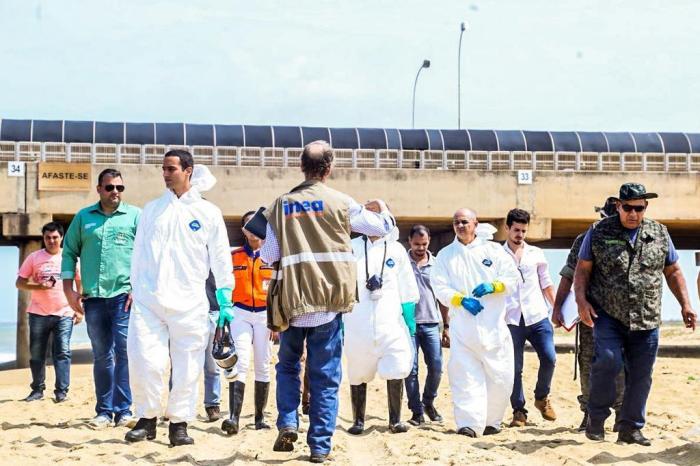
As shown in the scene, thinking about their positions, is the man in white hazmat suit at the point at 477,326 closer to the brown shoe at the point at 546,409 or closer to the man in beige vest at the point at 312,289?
the brown shoe at the point at 546,409

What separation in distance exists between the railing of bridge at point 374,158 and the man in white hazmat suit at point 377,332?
1793cm

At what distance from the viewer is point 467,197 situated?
28156 millimetres

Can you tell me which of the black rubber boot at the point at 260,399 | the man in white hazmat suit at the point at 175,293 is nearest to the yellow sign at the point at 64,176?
the black rubber boot at the point at 260,399

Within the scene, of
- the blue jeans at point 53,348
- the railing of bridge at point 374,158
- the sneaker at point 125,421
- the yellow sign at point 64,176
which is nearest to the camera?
the sneaker at point 125,421

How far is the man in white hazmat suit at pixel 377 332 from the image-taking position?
9.23 metres

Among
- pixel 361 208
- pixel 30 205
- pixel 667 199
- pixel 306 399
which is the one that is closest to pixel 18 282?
pixel 306 399

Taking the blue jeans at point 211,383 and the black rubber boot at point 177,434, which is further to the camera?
the blue jeans at point 211,383

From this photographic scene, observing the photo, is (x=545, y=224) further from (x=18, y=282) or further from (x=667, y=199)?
(x=18, y=282)

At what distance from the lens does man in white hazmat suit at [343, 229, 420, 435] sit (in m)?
9.23

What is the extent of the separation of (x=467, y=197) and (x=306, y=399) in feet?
58.2

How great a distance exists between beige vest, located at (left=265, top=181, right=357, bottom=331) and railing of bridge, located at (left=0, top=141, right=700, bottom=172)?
20.0m

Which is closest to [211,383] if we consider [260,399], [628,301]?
[260,399]

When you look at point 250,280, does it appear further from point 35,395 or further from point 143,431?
point 35,395

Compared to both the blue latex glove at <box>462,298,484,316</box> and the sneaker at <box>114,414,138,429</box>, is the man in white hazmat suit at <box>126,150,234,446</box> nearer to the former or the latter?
the sneaker at <box>114,414,138,429</box>
